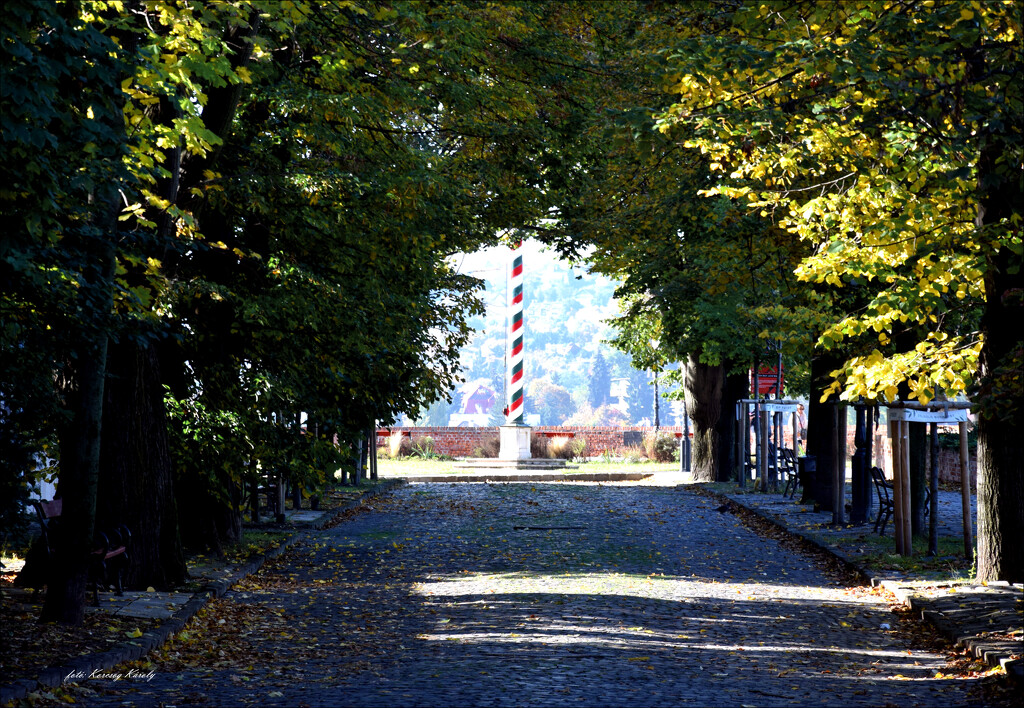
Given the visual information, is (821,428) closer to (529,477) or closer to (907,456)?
(907,456)

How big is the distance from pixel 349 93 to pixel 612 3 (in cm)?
793

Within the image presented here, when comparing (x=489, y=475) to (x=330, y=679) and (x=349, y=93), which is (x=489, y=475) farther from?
(x=330, y=679)

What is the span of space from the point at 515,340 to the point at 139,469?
2991 centimetres

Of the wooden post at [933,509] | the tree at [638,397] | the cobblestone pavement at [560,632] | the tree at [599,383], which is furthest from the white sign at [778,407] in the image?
the tree at [599,383]

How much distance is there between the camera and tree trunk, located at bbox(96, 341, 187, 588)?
12609 mm

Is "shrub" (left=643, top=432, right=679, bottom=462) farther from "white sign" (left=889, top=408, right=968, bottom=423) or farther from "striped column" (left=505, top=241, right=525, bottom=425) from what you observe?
"white sign" (left=889, top=408, right=968, bottom=423)

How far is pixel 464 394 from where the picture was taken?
15975cm

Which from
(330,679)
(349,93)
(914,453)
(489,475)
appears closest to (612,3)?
(349,93)

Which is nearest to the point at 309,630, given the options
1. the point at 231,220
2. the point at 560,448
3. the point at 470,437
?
the point at 231,220

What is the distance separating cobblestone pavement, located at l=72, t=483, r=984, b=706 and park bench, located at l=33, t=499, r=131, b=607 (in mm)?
1230

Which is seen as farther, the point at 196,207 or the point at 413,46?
the point at 413,46

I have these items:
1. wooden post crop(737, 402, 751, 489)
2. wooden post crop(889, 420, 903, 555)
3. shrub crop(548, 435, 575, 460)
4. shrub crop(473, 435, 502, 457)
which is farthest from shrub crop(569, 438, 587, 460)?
wooden post crop(889, 420, 903, 555)

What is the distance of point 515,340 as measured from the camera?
42.4m

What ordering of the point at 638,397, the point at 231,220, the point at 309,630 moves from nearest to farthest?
Answer: the point at 309,630 < the point at 231,220 < the point at 638,397
